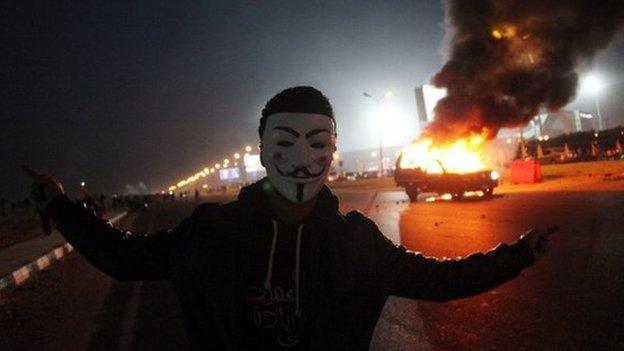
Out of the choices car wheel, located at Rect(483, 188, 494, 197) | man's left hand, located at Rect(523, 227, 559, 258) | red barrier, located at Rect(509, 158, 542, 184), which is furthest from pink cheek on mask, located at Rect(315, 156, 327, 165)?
red barrier, located at Rect(509, 158, 542, 184)

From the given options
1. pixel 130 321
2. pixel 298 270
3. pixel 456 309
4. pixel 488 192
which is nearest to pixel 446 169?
pixel 488 192

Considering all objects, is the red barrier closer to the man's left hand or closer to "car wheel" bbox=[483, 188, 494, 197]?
"car wheel" bbox=[483, 188, 494, 197]

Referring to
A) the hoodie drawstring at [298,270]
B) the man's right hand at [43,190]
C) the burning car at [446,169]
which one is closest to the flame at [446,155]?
the burning car at [446,169]

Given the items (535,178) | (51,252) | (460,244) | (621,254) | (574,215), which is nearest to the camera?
(621,254)

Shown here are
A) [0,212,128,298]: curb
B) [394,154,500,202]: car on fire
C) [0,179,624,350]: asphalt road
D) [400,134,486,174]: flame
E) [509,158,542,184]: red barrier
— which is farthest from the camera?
[509,158,542,184]: red barrier

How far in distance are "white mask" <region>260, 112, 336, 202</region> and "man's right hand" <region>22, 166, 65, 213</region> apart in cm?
87

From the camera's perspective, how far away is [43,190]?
2.08 metres

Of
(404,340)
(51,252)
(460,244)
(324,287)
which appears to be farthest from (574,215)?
(51,252)

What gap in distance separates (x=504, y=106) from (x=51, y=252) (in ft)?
67.1

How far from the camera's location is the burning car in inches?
794

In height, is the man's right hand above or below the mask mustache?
above

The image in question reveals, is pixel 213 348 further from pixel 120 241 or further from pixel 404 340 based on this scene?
pixel 404 340

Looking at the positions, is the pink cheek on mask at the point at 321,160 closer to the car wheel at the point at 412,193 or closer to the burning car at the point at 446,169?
the burning car at the point at 446,169

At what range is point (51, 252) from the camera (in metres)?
14.4
